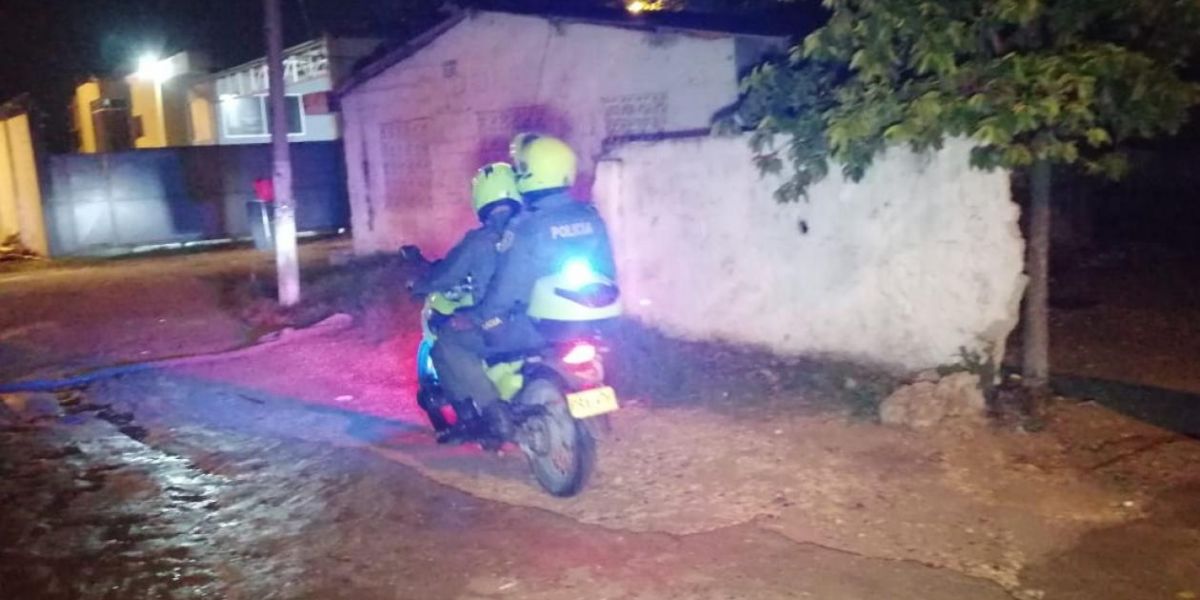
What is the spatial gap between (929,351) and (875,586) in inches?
113

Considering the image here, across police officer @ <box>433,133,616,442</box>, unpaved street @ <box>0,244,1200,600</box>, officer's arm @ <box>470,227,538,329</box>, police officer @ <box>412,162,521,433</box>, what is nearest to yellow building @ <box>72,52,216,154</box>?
unpaved street @ <box>0,244,1200,600</box>

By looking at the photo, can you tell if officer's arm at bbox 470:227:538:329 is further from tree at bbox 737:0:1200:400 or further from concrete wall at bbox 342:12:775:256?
concrete wall at bbox 342:12:775:256

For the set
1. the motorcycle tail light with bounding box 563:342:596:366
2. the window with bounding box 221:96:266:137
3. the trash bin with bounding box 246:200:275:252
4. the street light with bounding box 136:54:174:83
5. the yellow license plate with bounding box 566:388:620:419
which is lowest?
the yellow license plate with bounding box 566:388:620:419

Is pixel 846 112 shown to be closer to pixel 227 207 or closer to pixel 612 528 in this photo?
pixel 612 528

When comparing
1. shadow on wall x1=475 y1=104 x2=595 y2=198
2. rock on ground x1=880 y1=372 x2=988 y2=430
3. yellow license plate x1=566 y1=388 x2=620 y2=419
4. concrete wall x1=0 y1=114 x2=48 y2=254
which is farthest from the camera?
concrete wall x1=0 y1=114 x2=48 y2=254

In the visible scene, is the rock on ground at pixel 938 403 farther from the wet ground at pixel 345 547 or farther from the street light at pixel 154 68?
the street light at pixel 154 68

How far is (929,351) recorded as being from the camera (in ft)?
23.5

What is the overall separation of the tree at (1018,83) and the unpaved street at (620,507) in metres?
1.40

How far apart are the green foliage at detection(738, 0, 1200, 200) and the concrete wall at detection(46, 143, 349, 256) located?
1827 cm

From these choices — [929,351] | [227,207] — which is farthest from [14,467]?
[227,207]

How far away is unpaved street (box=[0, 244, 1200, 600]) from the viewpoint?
15.8 feet

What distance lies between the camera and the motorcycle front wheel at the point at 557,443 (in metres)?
5.84

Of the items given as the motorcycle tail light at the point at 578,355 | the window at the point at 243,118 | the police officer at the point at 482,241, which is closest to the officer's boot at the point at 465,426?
the police officer at the point at 482,241

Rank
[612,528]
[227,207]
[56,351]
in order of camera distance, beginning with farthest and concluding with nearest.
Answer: [227,207] < [56,351] < [612,528]
